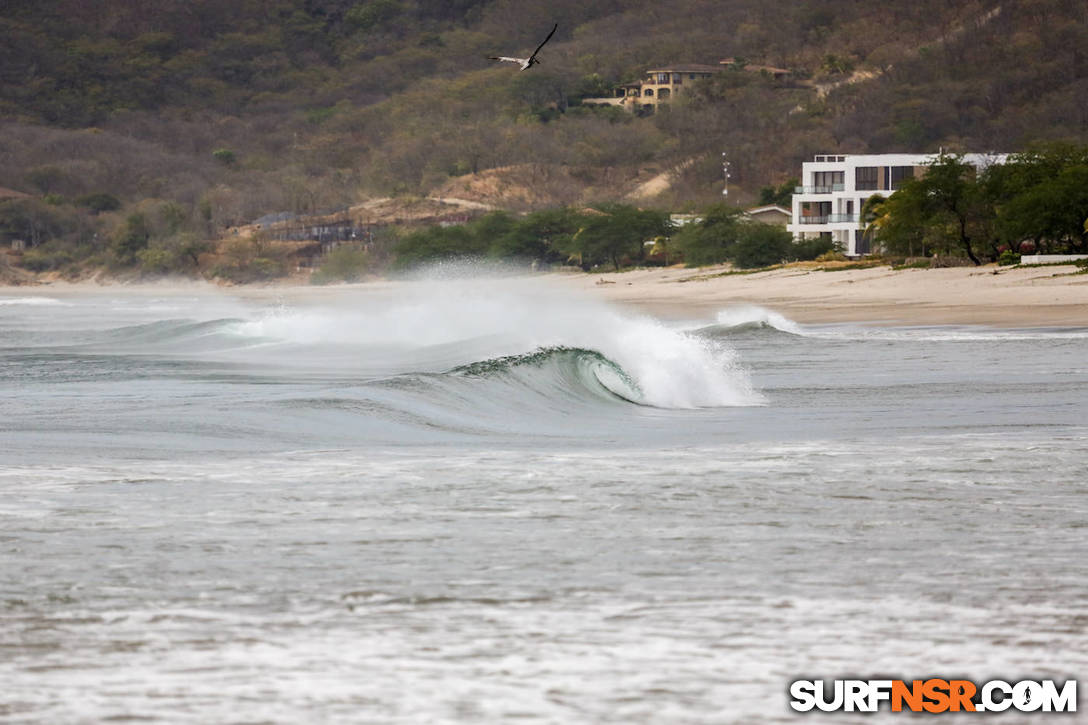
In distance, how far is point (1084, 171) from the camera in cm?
6031

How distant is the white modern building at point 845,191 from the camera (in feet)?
318

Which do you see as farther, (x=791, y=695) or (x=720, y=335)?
(x=720, y=335)

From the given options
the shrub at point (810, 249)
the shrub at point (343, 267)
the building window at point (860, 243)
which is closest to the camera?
the shrub at point (810, 249)

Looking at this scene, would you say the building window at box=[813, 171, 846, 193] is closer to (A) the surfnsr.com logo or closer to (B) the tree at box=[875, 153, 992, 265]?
(B) the tree at box=[875, 153, 992, 265]

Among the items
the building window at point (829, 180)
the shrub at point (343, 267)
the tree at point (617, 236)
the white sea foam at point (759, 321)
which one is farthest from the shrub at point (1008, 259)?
the shrub at point (343, 267)

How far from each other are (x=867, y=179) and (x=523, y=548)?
299 ft

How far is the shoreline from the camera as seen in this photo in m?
43.1

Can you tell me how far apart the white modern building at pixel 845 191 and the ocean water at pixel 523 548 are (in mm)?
76823

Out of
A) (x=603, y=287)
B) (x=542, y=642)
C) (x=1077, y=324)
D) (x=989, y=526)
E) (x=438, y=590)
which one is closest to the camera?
(x=542, y=642)

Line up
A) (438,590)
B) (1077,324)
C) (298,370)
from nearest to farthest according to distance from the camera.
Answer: (438,590), (298,370), (1077,324)

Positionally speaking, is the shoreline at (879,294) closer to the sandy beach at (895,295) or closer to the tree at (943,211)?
the sandy beach at (895,295)

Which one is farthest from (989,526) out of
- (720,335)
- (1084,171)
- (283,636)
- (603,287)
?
(603,287)

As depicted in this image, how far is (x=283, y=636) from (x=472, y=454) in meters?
6.85

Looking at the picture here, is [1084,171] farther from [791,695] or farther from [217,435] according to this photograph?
[791,695]
